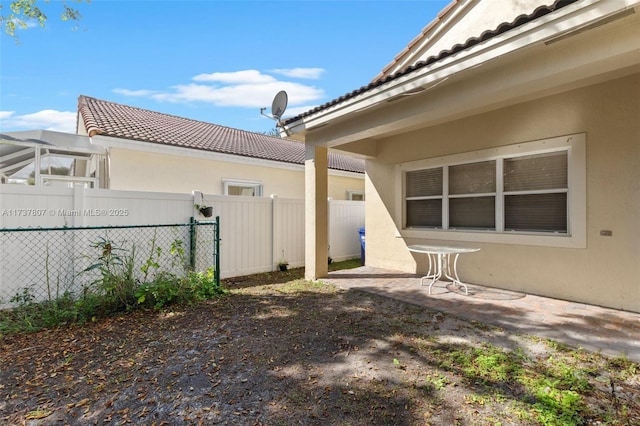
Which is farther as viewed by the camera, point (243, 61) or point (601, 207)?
point (243, 61)

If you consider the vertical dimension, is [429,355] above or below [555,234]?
below

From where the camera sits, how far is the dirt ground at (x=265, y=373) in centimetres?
235

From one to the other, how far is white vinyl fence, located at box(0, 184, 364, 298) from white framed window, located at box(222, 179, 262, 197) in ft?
8.38

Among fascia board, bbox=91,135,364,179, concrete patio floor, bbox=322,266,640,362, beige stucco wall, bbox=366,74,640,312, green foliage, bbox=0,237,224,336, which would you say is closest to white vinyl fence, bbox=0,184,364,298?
green foliage, bbox=0,237,224,336

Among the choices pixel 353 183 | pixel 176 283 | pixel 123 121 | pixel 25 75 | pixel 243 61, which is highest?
pixel 243 61

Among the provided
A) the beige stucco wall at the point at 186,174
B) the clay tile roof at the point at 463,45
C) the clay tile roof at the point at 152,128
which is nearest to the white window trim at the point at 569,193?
the clay tile roof at the point at 463,45

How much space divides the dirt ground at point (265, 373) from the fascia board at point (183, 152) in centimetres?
514

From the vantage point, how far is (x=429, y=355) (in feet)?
10.8

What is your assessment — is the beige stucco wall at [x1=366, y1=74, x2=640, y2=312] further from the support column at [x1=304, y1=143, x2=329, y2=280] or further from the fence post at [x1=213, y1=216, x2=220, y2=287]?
the fence post at [x1=213, y1=216, x2=220, y2=287]

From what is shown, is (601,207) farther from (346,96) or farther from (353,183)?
(353,183)

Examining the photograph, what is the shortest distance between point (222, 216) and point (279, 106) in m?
2.89

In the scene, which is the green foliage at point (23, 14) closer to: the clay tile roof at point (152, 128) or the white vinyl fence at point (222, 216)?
the clay tile roof at point (152, 128)

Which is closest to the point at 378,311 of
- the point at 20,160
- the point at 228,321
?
the point at 228,321

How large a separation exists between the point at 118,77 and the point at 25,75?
7.99 feet
